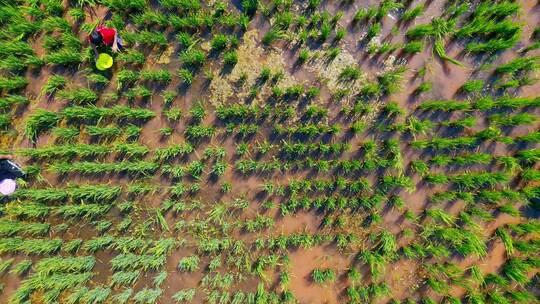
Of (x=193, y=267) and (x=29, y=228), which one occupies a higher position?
(x=193, y=267)

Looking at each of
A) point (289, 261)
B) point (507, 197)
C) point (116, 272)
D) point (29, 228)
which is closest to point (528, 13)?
point (507, 197)

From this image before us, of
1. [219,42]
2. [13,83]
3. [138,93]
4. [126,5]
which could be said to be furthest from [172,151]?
[13,83]

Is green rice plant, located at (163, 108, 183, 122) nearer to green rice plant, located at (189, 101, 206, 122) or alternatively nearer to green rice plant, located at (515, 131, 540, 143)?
green rice plant, located at (189, 101, 206, 122)

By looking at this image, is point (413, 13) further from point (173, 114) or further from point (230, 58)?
point (173, 114)

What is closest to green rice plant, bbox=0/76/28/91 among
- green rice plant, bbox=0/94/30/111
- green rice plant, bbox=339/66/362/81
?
green rice plant, bbox=0/94/30/111

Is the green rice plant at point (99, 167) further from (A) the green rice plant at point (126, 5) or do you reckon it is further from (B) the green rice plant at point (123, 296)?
(A) the green rice plant at point (126, 5)

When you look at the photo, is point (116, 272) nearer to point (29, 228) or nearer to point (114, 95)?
point (29, 228)

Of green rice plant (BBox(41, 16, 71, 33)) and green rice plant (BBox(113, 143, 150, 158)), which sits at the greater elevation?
green rice plant (BBox(41, 16, 71, 33))
